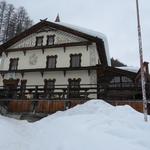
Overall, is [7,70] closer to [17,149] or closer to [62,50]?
[62,50]

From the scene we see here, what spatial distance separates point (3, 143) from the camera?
22.2 feet

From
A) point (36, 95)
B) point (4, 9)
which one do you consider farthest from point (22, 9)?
point (36, 95)

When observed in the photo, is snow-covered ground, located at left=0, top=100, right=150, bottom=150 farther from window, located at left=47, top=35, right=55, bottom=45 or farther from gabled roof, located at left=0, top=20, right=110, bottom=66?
window, located at left=47, top=35, right=55, bottom=45

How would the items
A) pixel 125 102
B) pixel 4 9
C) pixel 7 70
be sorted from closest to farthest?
pixel 125 102 < pixel 7 70 < pixel 4 9

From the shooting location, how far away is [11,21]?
4441 cm

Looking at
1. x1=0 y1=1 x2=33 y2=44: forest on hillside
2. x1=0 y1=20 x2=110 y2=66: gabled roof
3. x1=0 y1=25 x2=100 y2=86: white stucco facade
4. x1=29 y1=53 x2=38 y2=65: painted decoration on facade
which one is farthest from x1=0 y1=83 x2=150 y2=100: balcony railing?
x1=0 y1=1 x2=33 y2=44: forest on hillside

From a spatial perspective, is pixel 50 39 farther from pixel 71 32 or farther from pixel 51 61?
pixel 51 61

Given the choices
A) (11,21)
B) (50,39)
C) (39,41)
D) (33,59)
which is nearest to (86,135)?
(33,59)

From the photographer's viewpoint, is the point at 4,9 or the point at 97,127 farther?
the point at 4,9

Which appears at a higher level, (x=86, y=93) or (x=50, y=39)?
(x=50, y=39)

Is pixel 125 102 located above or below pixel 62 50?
below

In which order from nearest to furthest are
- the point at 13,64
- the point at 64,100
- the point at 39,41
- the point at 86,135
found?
the point at 86,135 < the point at 64,100 < the point at 13,64 < the point at 39,41

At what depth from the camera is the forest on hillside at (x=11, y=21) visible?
43.2 m

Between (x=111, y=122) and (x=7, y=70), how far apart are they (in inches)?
671
